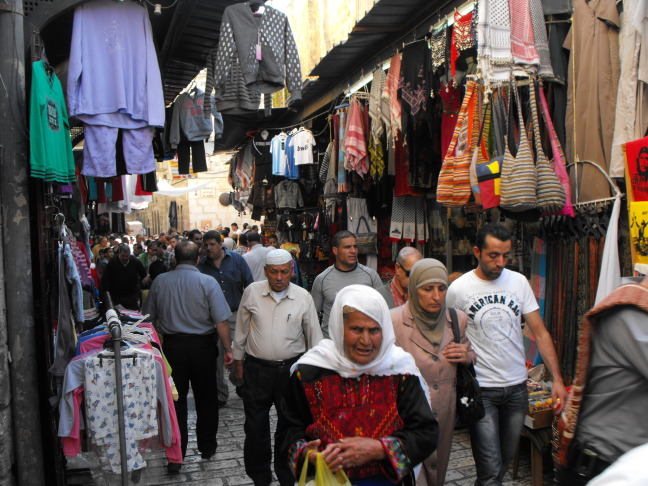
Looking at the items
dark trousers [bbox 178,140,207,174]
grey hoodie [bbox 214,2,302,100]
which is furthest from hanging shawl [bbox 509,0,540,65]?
dark trousers [bbox 178,140,207,174]

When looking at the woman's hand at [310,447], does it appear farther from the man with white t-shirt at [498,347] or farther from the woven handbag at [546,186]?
the woven handbag at [546,186]

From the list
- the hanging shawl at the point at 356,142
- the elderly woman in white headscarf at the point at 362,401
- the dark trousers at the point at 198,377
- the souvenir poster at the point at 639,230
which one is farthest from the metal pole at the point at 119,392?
the hanging shawl at the point at 356,142

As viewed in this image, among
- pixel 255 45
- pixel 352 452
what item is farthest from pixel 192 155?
pixel 352 452

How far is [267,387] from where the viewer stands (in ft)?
14.1

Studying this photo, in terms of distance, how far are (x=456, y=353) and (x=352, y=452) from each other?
1.27m

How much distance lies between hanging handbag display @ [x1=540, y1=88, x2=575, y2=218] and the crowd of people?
2.65ft

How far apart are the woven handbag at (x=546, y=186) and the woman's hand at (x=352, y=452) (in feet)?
8.59

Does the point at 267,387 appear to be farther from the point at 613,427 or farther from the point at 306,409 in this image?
Answer: the point at 613,427

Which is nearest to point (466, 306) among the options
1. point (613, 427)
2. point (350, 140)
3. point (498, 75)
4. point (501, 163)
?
point (501, 163)

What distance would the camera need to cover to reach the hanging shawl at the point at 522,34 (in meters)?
4.38

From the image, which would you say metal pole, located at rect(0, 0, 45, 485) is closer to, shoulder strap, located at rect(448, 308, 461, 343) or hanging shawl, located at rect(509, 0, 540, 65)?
shoulder strap, located at rect(448, 308, 461, 343)

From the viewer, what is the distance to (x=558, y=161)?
438 cm

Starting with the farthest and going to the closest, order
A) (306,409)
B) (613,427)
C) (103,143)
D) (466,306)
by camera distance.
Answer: (103,143), (466,306), (306,409), (613,427)

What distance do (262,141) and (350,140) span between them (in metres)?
6.06
